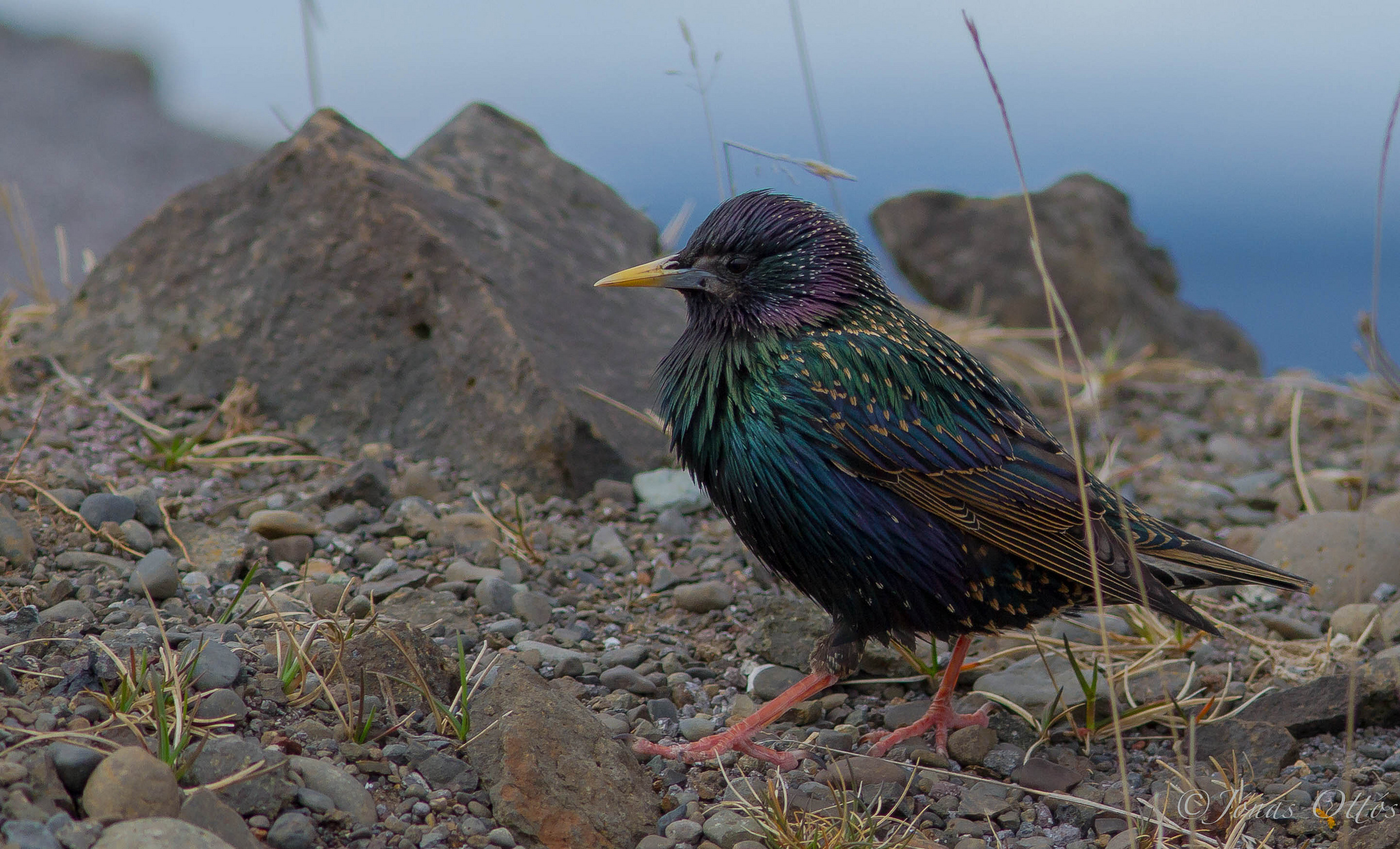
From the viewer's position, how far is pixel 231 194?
217 inches

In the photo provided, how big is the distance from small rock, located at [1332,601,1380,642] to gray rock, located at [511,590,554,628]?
2.90m

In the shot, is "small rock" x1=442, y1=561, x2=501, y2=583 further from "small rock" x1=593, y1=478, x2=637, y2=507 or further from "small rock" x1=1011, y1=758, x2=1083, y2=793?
"small rock" x1=1011, y1=758, x2=1083, y2=793

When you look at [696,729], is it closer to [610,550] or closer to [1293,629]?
[610,550]

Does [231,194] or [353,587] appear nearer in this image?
[353,587]

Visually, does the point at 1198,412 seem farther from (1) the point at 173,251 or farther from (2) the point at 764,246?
(1) the point at 173,251

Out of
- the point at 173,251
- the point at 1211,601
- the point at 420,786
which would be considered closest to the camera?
the point at 420,786

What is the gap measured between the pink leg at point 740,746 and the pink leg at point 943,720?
269mm

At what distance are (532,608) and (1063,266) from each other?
6974mm

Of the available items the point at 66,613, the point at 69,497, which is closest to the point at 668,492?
the point at 69,497

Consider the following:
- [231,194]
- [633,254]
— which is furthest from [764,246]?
[231,194]

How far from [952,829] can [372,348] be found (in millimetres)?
3247

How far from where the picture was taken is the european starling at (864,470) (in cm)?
329

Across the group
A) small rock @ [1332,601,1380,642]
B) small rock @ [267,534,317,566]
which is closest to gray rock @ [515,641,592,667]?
small rock @ [267,534,317,566]

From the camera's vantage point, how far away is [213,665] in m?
2.90
